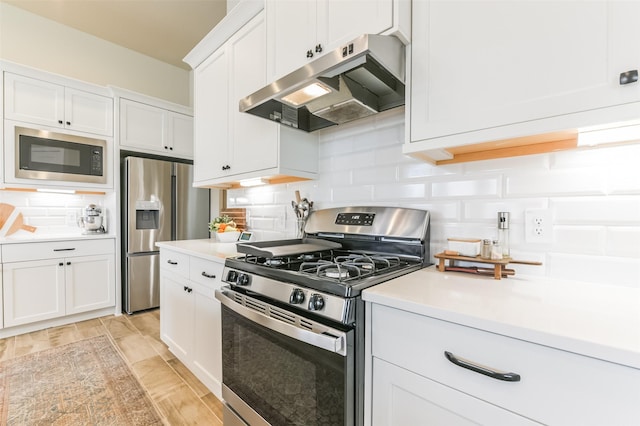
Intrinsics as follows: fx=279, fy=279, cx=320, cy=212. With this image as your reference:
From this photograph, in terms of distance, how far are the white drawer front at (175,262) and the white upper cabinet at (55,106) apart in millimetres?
1900

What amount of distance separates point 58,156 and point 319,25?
3.08 metres

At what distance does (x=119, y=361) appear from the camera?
7.13 ft

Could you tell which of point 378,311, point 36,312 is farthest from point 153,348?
point 378,311

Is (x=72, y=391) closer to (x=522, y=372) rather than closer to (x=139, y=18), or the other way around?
(x=522, y=372)

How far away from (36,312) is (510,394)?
382 centimetres

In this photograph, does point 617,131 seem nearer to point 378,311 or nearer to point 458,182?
point 458,182

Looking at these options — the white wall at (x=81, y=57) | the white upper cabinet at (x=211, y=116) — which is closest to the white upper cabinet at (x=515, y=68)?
the white upper cabinet at (x=211, y=116)

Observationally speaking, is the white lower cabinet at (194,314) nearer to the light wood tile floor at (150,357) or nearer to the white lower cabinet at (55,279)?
the light wood tile floor at (150,357)

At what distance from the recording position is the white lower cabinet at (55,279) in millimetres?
2568

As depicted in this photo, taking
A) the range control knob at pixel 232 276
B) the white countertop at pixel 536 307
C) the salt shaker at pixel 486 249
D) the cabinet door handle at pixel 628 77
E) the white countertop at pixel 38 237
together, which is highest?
the cabinet door handle at pixel 628 77

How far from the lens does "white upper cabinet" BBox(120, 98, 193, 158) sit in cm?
Answer: 321

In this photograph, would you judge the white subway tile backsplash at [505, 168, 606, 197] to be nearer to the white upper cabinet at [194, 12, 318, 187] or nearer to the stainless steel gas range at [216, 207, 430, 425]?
the stainless steel gas range at [216, 207, 430, 425]

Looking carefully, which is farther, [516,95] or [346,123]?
[346,123]

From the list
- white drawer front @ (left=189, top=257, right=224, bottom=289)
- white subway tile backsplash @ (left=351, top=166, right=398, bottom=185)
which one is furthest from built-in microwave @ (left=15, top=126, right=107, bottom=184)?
white subway tile backsplash @ (left=351, top=166, right=398, bottom=185)
